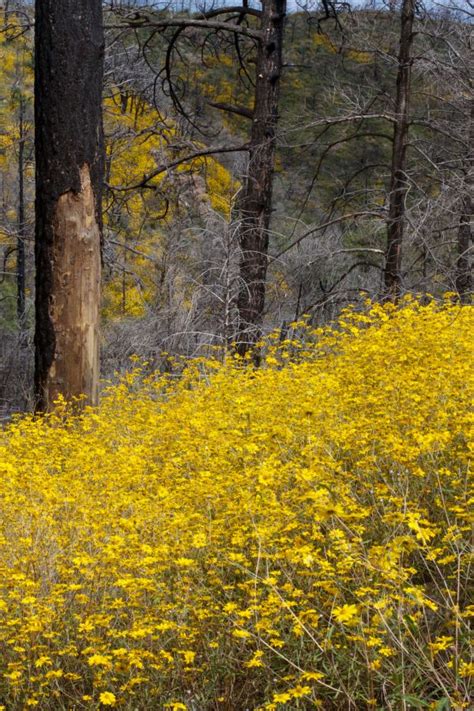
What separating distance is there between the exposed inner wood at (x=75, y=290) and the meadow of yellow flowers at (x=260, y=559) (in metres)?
1.32

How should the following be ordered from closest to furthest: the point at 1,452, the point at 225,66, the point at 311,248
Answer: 1. the point at 1,452
2. the point at 311,248
3. the point at 225,66

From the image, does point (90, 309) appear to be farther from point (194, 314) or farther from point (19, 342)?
point (19, 342)

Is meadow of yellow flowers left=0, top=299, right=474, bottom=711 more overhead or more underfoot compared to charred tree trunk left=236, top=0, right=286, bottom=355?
more underfoot

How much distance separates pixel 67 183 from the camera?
19.9ft

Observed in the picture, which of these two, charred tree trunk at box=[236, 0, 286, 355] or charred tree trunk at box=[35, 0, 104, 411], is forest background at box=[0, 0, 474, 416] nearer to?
charred tree trunk at box=[236, 0, 286, 355]

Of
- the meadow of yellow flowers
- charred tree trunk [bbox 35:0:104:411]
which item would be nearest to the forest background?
charred tree trunk [bbox 35:0:104:411]

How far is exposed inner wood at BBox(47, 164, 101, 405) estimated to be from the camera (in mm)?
6094

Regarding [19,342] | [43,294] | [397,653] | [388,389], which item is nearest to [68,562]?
[397,653]

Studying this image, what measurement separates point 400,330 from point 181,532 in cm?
298

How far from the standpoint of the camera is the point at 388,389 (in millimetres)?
4152

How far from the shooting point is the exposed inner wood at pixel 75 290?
6.09 metres

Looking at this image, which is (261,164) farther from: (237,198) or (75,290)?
(75,290)

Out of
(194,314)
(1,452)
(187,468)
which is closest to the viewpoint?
(187,468)

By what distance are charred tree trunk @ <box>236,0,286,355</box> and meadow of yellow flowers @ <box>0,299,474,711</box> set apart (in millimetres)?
3461
